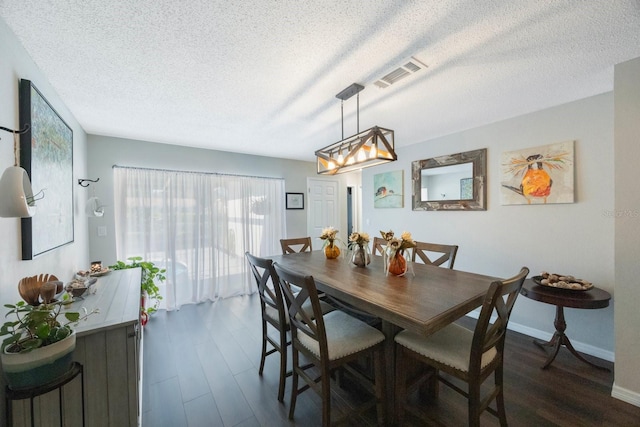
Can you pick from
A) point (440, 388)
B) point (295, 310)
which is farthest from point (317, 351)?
point (440, 388)

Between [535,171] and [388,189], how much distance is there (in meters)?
1.89

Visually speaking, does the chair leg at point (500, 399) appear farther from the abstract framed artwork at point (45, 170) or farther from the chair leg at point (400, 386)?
the abstract framed artwork at point (45, 170)

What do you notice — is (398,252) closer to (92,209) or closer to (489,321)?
(489,321)

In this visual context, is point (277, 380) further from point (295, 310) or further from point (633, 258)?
point (633, 258)

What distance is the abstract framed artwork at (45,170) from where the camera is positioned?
136 centimetres

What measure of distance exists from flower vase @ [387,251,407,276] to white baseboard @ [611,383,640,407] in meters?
1.67

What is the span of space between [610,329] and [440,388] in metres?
1.69

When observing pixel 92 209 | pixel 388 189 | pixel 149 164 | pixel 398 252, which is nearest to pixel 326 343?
pixel 398 252

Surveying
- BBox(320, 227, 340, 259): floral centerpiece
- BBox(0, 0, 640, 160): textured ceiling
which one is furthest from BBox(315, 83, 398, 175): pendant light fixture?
BBox(320, 227, 340, 259): floral centerpiece

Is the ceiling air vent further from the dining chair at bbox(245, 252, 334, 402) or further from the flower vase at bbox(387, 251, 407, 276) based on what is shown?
the dining chair at bbox(245, 252, 334, 402)

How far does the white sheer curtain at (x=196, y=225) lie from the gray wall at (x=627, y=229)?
392cm

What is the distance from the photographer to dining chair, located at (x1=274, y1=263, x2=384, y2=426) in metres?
1.38

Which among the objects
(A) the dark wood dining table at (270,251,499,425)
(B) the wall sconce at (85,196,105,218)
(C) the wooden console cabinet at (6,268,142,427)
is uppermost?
(B) the wall sconce at (85,196,105,218)

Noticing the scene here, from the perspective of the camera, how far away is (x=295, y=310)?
5.08 ft
